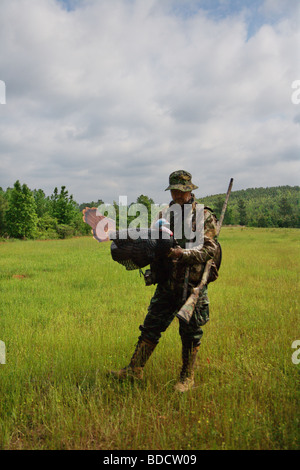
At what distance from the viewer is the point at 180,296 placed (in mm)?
3449

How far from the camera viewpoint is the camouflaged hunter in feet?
11.0

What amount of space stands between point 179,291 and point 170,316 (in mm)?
382

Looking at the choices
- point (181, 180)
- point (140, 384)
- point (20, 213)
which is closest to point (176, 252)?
point (181, 180)

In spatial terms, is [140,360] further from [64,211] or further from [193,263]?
[64,211]

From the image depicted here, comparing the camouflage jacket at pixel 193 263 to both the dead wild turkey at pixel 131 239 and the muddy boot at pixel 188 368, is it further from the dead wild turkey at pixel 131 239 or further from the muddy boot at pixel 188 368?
the muddy boot at pixel 188 368

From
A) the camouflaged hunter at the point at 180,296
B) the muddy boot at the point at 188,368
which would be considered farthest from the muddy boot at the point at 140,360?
the muddy boot at the point at 188,368

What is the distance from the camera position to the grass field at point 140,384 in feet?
8.54

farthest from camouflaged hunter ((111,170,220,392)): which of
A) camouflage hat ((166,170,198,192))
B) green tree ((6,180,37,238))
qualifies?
green tree ((6,180,37,238))

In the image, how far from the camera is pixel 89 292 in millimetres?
8586

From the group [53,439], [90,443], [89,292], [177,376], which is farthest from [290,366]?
[89,292]

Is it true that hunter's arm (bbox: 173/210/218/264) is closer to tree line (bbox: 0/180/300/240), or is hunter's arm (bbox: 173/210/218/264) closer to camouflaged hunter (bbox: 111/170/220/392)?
camouflaged hunter (bbox: 111/170/220/392)

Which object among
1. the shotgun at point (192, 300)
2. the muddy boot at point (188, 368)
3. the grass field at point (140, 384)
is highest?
the shotgun at point (192, 300)

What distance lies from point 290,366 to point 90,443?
2632 mm

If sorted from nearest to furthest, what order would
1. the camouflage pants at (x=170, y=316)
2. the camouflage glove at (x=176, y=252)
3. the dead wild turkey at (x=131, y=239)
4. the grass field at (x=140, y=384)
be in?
the grass field at (x=140, y=384) < the dead wild turkey at (x=131, y=239) < the camouflage glove at (x=176, y=252) < the camouflage pants at (x=170, y=316)
